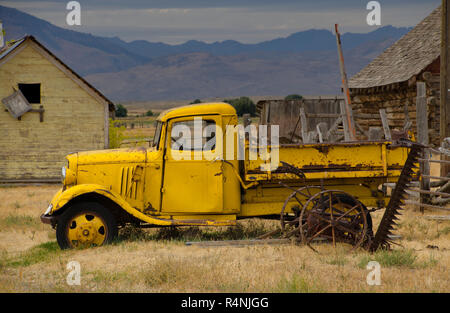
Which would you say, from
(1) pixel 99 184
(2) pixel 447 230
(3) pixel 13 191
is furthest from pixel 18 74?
(2) pixel 447 230

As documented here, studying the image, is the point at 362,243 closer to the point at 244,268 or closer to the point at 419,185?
the point at 244,268

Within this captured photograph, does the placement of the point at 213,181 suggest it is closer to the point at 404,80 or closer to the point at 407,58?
the point at 404,80

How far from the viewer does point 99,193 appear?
8.82 meters

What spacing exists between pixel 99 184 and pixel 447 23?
9712 mm

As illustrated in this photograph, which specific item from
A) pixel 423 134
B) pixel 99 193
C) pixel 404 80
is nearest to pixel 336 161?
pixel 99 193

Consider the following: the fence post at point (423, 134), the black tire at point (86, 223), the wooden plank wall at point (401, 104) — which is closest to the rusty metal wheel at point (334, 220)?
the black tire at point (86, 223)

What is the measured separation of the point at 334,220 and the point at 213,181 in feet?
6.65

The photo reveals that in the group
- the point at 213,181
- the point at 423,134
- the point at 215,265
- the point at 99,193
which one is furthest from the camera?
the point at 423,134

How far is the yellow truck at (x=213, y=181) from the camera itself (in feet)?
28.8

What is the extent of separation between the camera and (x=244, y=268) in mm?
7488

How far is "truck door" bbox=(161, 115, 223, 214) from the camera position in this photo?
352 inches

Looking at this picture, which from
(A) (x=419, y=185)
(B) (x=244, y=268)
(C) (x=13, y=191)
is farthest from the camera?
(C) (x=13, y=191)
